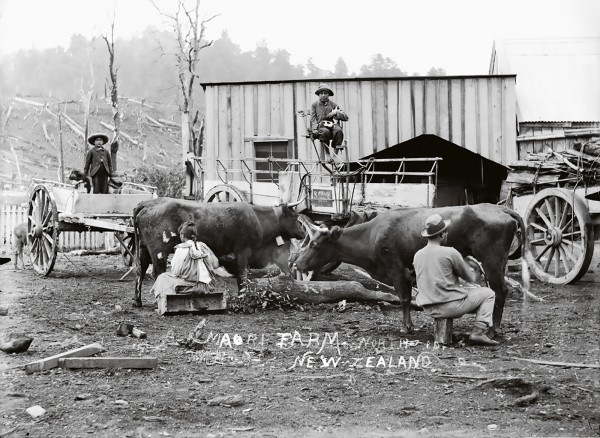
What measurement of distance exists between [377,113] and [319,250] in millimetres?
9192

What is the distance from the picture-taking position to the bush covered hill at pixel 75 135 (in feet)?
152

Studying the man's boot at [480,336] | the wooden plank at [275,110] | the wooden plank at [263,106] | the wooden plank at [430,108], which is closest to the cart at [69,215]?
the wooden plank at [263,106]

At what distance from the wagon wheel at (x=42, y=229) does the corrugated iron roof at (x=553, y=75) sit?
12.5m

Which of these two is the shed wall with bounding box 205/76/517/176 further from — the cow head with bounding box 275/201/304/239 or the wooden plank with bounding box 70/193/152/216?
the cow head with bounding box 275/201/304/239

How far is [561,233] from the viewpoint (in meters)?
12.7

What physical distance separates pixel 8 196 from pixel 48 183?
7.98 meters

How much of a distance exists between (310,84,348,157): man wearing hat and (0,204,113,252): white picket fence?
10.4 m

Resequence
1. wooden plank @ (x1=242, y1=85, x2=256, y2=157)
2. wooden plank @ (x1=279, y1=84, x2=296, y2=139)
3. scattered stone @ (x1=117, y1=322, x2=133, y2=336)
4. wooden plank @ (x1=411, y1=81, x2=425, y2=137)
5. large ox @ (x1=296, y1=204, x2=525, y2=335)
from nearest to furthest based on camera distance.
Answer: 1. scattered stone @ (x1=117, y1=322, x2=133, y2=336)
2. large ox @ (x1=296, y1=204, x2=525, y2=335)
3. wooden plank @ (x1=411, y1=81, x2=425, y2=137)
4. wooden plank @ (x1=279, y1=84, x2=296, y2=139)
5. wooden plank @ (x1=242, y1=85, x2=256, y2=157)

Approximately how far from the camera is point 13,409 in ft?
18.0

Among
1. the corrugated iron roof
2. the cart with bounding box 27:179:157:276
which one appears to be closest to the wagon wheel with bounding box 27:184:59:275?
the cart with bounding box 27:179:157:276

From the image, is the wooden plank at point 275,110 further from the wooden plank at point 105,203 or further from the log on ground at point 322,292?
the log on ground at point 322,292

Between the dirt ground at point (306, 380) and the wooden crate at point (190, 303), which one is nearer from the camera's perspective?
the dirt ground at point (306, 380)

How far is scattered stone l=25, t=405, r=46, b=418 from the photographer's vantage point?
17.5ft

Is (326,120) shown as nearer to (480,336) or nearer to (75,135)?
(480,336)
